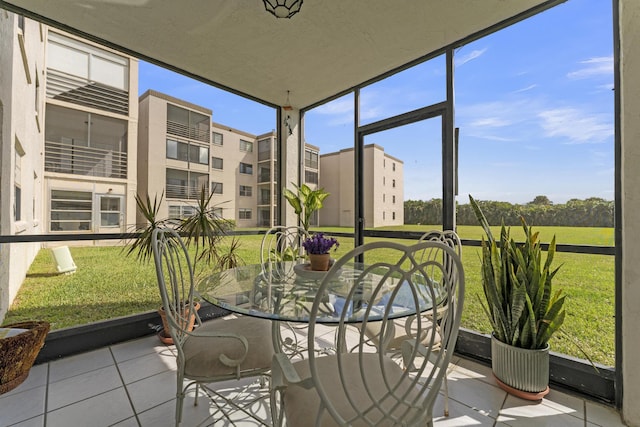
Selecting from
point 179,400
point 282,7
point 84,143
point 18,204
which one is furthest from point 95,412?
point 282,7

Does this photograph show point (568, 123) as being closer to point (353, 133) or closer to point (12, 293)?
point (353, 133)

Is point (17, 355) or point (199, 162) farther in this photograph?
point (199, 162)

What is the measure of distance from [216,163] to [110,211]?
1.29 meters

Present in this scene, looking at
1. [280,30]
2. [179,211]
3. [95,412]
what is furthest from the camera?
[179,211]

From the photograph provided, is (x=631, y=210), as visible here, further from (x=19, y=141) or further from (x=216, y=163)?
(x=19, y=141)

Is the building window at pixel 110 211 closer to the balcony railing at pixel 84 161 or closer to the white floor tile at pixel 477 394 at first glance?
the balcony railing at pixel 84 161

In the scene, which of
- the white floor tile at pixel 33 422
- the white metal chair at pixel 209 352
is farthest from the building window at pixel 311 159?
the white floor tile at pixel 33 422

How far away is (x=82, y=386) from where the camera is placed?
194 centimetres

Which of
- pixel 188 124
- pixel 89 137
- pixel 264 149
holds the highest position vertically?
pixel 188 124

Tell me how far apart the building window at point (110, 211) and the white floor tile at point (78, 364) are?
1.15 metres

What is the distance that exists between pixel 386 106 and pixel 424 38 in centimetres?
77

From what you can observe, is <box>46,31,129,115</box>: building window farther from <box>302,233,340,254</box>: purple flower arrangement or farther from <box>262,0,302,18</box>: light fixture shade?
<box>302,233,340,254</box>: purple flower arrangement

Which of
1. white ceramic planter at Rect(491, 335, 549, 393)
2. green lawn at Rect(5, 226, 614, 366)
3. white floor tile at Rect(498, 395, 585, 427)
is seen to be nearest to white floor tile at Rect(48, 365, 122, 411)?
green lawn at Rect(5, 226, 614, 366)

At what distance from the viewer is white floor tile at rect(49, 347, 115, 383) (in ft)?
6.86
